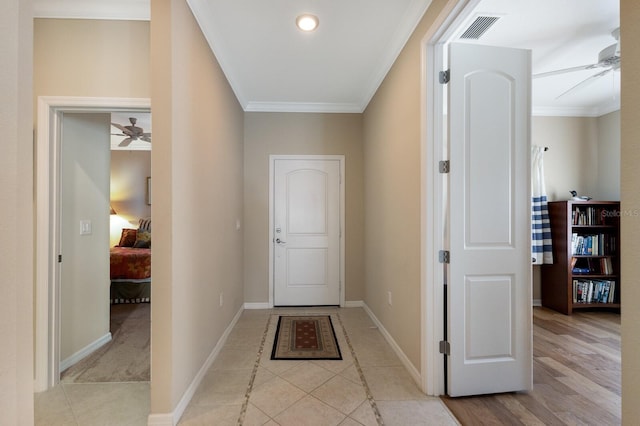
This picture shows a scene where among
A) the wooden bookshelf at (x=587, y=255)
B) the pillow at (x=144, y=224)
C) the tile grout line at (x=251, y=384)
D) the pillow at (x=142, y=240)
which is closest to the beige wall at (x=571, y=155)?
the wooden bookshelf at (x=587, y=255)

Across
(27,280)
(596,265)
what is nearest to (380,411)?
(27,280)

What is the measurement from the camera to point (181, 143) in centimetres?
181

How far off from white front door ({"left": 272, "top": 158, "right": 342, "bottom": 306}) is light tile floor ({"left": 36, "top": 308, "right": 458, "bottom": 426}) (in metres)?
1.32

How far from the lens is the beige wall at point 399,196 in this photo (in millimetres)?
2121

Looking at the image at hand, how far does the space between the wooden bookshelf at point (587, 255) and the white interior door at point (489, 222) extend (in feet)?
7.78

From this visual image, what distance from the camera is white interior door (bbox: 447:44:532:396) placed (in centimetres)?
191

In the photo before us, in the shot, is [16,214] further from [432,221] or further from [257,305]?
[257,305]

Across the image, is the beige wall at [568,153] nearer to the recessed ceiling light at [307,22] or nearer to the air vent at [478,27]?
the air vent at [478,27]

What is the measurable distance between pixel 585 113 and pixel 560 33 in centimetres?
233

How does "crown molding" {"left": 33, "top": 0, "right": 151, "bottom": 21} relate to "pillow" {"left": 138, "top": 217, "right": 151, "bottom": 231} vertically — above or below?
above

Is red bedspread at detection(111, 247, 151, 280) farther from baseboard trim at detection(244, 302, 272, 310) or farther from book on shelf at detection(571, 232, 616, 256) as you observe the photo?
book on shelf at detection(571, 232, 616, 256)

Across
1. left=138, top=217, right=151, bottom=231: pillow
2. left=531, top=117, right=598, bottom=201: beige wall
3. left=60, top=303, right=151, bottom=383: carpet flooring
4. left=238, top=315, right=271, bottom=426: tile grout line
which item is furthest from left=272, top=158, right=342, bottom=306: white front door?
left=138, top=217, right=151, bottom=231: pillow

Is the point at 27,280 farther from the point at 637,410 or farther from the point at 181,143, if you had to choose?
the point at 637,410

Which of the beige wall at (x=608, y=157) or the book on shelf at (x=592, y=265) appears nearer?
the book on shelf at (x=592, y=265)
